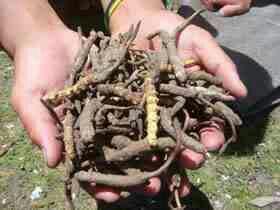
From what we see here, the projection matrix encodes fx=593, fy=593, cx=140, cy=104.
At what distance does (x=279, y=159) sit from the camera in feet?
7.70

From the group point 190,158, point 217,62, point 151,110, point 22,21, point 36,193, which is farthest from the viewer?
point 36,193

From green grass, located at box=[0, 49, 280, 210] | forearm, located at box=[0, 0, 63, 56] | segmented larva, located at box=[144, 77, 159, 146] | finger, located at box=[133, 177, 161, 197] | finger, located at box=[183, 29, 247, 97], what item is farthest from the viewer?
green grass, located at box=[0, 49, 280, 210]

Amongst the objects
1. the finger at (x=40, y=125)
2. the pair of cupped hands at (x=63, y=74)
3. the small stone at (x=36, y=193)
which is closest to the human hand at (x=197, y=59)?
the pair of cupped hands at (x=63, y=74)

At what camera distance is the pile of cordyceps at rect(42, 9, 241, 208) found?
1.60 meters

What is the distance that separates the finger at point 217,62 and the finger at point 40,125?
1.74 ft

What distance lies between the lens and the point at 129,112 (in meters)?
1.68

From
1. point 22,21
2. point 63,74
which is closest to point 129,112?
point 63,74

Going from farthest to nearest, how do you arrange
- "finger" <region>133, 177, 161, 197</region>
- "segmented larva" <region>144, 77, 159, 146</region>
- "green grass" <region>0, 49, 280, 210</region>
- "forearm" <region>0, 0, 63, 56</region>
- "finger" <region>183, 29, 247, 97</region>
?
"green grass" <region>0, 49, 280, 210</region>, "forearm" <region>0, 0, 63, 56</region>, "finger" <region>183, 29, 247, 97</region>, "finger" <region>133, 177, 161, 197</region>, "segmented larva" <region>144, 77, 159, 146</region>

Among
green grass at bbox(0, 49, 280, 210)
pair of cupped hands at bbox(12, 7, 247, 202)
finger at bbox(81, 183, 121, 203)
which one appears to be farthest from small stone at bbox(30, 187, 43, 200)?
finger at bbox(81, 183, 121, 203)

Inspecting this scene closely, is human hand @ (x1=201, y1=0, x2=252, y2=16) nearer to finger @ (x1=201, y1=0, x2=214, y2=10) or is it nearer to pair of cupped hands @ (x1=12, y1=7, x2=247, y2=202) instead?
finger @ (x1=201, y1=0, x2=214, y2=10)

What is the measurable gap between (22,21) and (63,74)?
12.5 inches

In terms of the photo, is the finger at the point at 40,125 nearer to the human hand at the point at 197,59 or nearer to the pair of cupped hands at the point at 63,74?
the pair of cupped hands at the point at 63,74

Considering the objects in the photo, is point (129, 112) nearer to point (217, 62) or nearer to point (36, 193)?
point (217, 62)

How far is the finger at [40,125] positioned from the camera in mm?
1702
